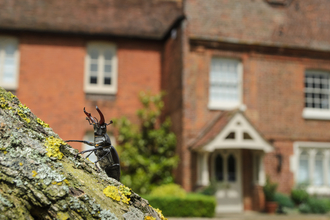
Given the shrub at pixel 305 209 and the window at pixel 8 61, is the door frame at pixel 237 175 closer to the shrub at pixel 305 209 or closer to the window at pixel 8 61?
the shrub at pixel 305 209

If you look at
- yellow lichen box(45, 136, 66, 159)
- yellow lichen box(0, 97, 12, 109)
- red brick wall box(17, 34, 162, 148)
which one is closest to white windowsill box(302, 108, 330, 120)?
red brick wall box(17, 34, 162, 148)

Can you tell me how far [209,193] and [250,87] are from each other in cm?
468

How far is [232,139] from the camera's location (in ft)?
45.6

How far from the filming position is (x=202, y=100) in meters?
14.7

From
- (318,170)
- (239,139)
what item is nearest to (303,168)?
(318,170)

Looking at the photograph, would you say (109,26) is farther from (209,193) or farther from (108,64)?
(209,193)

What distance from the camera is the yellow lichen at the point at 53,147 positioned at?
8.09 feet

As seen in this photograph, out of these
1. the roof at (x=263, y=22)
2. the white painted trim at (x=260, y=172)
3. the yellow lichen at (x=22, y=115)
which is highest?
the roof at (x=263, y=22)

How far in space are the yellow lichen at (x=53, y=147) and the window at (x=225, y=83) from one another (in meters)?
12.7

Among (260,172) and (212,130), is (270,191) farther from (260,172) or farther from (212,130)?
(212,130)

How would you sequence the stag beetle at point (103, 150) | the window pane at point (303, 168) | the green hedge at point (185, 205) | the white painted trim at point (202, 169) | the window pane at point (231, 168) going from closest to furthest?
the stag beetle at point (103, 150), the green hedge at point (185, 205), the white painted trim at point (202, 169), the window pane at point (231, 168), the window pane at point (303, 168)

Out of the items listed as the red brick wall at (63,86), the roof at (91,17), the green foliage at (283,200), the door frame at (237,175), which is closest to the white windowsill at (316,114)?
the door frame at (237,175)

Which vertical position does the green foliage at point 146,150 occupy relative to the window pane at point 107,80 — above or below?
below

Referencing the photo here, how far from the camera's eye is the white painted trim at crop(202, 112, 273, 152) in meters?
13.5
